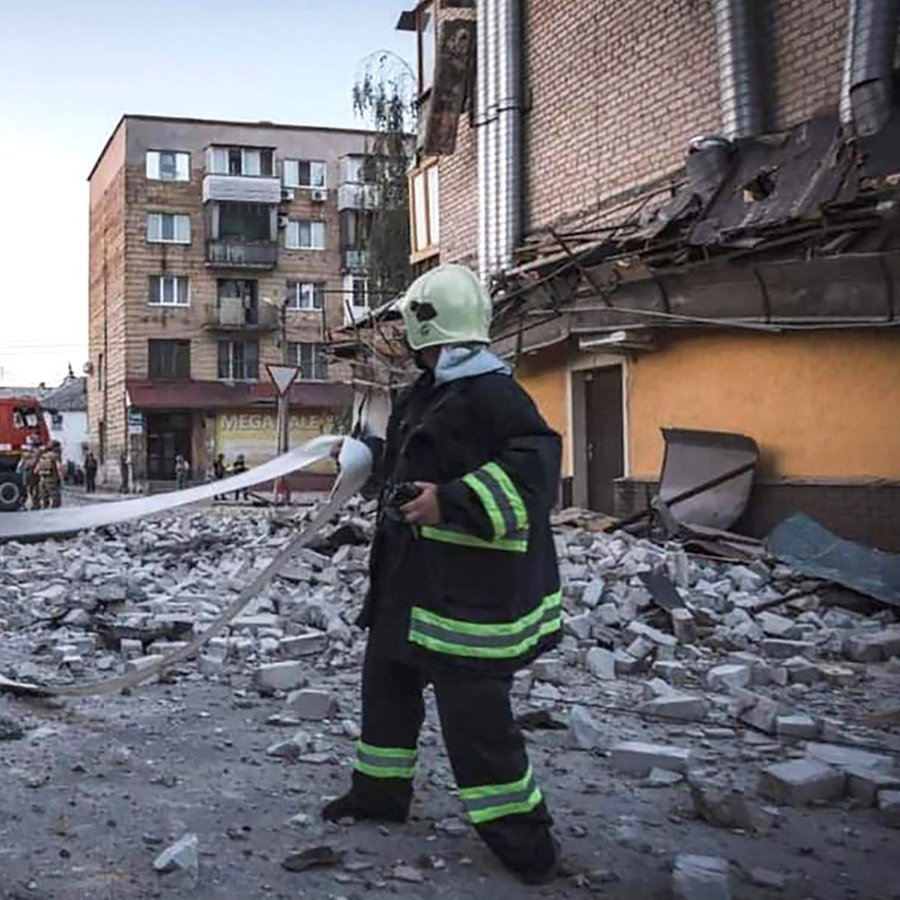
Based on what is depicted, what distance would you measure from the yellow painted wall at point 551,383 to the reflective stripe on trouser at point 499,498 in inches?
422

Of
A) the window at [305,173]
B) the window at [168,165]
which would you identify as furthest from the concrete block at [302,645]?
the window at [305,173]

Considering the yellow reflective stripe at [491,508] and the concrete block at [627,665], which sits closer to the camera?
the yellow reflective stripe at [491,508]

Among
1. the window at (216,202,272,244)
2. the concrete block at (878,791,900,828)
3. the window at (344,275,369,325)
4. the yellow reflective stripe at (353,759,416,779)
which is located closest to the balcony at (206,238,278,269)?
the window at (216,202,272,244)

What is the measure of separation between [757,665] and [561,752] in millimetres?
1972

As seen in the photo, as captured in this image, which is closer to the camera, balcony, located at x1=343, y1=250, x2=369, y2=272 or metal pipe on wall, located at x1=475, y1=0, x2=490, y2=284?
metal pipe on wall, located at x1=475, y1=0, x2=490, y2=284

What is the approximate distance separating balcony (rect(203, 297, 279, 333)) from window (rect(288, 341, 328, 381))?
1.31 m

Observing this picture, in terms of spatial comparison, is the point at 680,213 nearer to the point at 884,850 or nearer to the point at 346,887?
the point at 884,850

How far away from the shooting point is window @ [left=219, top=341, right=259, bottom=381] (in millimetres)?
46906

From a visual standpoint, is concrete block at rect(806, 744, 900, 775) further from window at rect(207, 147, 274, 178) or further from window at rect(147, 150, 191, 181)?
window at rect(147, 150, 191, 181)

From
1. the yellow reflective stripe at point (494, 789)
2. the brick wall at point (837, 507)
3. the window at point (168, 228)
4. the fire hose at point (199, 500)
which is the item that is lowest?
the yellow reflective stripe at point (494, 789)

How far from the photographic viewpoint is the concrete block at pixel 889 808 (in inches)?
153

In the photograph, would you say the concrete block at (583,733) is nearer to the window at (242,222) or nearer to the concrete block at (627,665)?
the concrete block at (627,665)

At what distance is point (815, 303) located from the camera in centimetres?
973

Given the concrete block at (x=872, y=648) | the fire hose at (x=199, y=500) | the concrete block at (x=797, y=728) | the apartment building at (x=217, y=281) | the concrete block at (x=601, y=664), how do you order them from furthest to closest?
the apartment building at (x=217, y=281), the concrete block at (x=872, y=648), the concrete block at (x=601, y=664), the concrete block at (x=797, y=728), the fire hose at (x=199, y=500)
